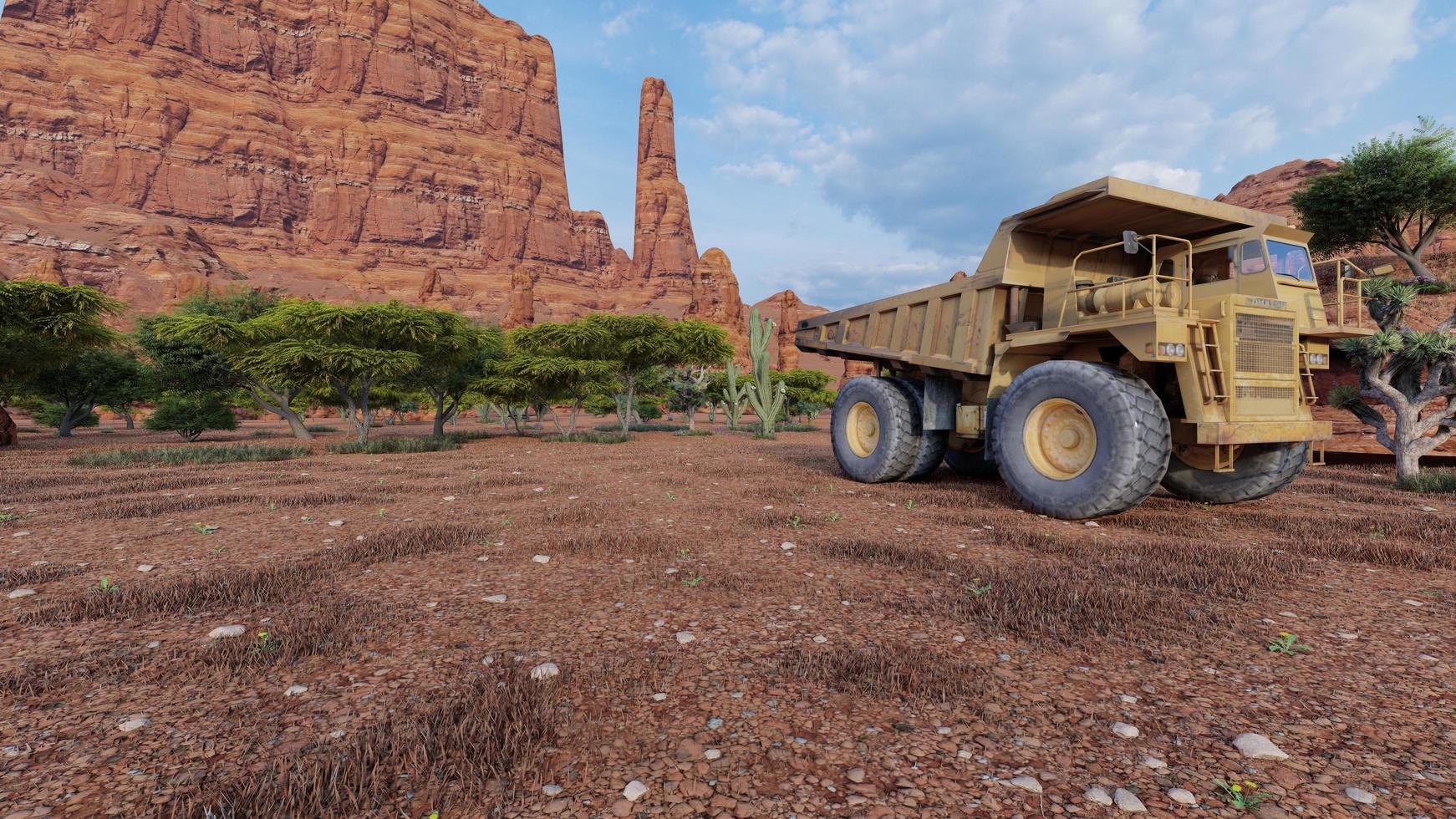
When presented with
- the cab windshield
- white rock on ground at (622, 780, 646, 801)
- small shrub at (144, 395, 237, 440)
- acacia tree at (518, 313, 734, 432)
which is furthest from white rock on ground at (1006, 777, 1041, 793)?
small shrub at (144, 395, 237, 440)

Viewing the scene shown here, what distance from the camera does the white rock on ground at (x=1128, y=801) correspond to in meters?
1.78

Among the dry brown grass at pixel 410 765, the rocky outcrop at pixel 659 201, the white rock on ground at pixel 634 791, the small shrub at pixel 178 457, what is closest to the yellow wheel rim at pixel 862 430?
the dry brown grass at pixel 410 765

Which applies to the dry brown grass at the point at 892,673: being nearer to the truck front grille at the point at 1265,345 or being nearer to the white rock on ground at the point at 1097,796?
the white rock on ground at the point at 1097,796

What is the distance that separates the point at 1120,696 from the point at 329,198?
161 m

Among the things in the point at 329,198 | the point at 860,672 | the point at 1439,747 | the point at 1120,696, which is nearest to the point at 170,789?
the point at 860,672

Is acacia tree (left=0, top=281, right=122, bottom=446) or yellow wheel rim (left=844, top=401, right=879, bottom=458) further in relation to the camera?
Answer: acacia tree (left=0, top=281, right=122, bottom=446)

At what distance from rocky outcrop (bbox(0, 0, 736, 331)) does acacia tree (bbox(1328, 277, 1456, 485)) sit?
93.5m

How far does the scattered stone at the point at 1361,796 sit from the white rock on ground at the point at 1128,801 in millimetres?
690

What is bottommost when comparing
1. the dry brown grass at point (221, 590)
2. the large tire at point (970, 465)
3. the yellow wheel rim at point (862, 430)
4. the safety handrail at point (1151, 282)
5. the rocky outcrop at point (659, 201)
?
the dry brown grass at point (221, 590)

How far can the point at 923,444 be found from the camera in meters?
8.89

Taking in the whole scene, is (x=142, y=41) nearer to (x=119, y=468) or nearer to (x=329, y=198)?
(x=329, y=198)

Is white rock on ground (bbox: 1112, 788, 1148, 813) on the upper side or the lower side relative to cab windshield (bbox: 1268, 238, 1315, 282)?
lower

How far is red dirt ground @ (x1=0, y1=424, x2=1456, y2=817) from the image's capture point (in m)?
1.90

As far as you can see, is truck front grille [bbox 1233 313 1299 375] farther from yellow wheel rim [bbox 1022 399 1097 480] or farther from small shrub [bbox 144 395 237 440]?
small shrub [bbox 144 395 237 440]
